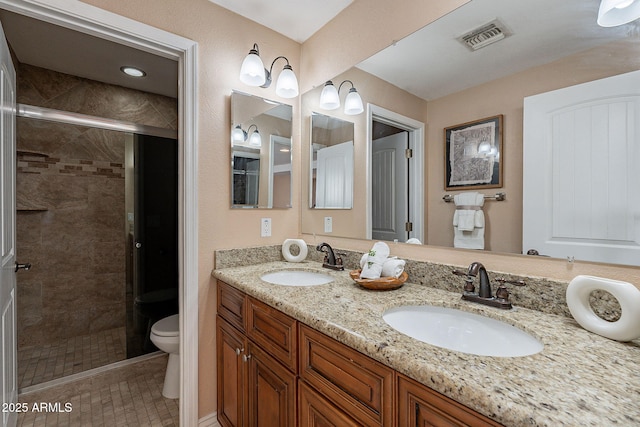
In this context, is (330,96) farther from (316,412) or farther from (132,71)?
(132,71)

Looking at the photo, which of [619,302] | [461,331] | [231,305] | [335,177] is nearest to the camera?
[619,302]

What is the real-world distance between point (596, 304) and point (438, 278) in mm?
495

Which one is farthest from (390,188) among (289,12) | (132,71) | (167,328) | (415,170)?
(132,71)

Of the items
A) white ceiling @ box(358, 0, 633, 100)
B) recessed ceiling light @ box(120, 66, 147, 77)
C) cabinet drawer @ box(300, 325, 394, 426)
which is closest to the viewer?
cabinet drawer @ box(300, 325, 394, 426)

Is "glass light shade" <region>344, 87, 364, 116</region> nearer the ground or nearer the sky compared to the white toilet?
nearer the sky

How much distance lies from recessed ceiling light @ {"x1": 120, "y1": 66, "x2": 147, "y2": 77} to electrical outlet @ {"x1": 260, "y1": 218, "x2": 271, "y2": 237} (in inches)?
70.2

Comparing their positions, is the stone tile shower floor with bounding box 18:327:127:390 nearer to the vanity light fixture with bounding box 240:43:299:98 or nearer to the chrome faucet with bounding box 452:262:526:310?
the vanity light fixture with bounding box 240:43:299:98

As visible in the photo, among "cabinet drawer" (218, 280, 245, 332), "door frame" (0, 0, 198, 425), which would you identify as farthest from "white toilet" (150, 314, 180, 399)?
"cabinet drawer" (218, 280, 245, 332)

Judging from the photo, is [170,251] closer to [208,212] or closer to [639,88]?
[208,212]

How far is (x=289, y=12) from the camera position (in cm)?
172

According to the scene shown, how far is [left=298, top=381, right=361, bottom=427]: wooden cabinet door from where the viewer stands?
81 cm

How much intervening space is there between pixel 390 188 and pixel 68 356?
9.55ft

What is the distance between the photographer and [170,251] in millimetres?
2623

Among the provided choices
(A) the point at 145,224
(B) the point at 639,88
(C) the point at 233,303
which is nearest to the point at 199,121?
(C) the point at 233,303
